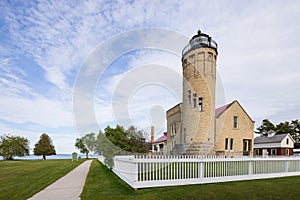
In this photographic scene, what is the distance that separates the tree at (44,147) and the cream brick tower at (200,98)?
45.6 metres

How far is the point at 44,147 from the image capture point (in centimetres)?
5125

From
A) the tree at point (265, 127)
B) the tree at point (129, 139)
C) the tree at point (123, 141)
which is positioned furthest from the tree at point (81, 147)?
the tree at point (265, 127)

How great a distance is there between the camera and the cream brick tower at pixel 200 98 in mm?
16906

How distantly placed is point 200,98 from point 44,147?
157ft

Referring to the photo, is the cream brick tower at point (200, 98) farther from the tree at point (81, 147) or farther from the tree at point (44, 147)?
the tree at point (44, 147)

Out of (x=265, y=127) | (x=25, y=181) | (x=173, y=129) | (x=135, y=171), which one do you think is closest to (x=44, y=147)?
(x=173, y=129)

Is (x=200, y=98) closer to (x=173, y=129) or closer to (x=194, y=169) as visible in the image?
(x=173, y=129)

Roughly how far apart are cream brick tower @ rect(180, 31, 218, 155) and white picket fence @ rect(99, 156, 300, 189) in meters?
7.02

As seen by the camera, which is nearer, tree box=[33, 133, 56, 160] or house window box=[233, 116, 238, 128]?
house window box=[233, 116, 238, 128]

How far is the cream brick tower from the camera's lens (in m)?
16.9

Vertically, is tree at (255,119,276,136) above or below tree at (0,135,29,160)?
above

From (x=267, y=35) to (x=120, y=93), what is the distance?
12.4 meters

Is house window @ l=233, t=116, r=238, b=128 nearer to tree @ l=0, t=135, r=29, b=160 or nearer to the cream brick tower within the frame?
the cream brick tower

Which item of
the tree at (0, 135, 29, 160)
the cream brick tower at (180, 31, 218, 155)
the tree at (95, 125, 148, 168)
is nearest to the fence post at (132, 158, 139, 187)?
the tree at (95, 125, 148, 168)
